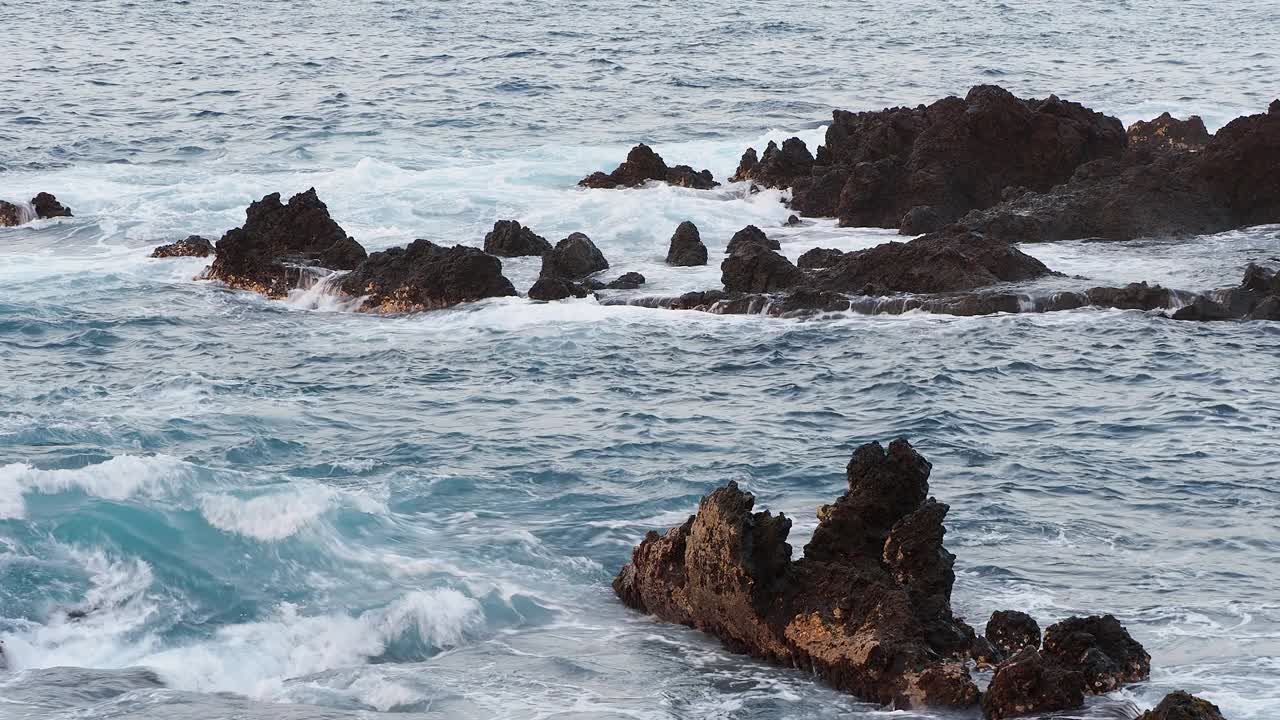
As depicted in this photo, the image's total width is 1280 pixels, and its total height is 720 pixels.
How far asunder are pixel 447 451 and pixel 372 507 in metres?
1.92

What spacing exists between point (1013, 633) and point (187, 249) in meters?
18.9

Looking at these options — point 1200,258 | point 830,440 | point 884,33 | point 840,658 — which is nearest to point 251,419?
point 830,440

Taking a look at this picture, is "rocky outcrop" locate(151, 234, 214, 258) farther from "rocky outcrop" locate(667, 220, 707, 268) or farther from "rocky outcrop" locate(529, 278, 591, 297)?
"rocky outcrop" locate(667, 220, 707, 268)

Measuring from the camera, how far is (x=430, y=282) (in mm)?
22625

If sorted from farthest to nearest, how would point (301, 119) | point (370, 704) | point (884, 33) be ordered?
point (884, 33), point (301, 119), point (370, 704)

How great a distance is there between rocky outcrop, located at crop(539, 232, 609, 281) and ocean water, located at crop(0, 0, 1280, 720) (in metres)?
0.87

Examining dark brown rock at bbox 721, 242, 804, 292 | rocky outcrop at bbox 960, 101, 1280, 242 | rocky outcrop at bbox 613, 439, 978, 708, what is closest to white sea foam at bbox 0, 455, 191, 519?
rocky outcrop at bbox 613, 439, 978, 708

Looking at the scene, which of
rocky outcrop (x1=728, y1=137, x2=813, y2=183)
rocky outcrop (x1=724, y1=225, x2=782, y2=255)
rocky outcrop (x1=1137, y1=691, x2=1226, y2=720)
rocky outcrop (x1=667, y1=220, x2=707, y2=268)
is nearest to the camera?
rocky outcrop (x1=1137, y1=691, x2=1226, y2=720)

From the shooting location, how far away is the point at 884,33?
57.3m

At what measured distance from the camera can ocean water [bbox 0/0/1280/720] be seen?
36.2ft

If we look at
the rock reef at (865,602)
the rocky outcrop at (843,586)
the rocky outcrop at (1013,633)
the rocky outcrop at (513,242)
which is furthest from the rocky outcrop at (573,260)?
the rocky outcrop at (1013,633)

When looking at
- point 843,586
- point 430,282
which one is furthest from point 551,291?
point 843,586

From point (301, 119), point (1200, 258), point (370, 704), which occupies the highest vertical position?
point (301, 119)

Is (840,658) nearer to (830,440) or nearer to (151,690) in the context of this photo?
(151,690)
